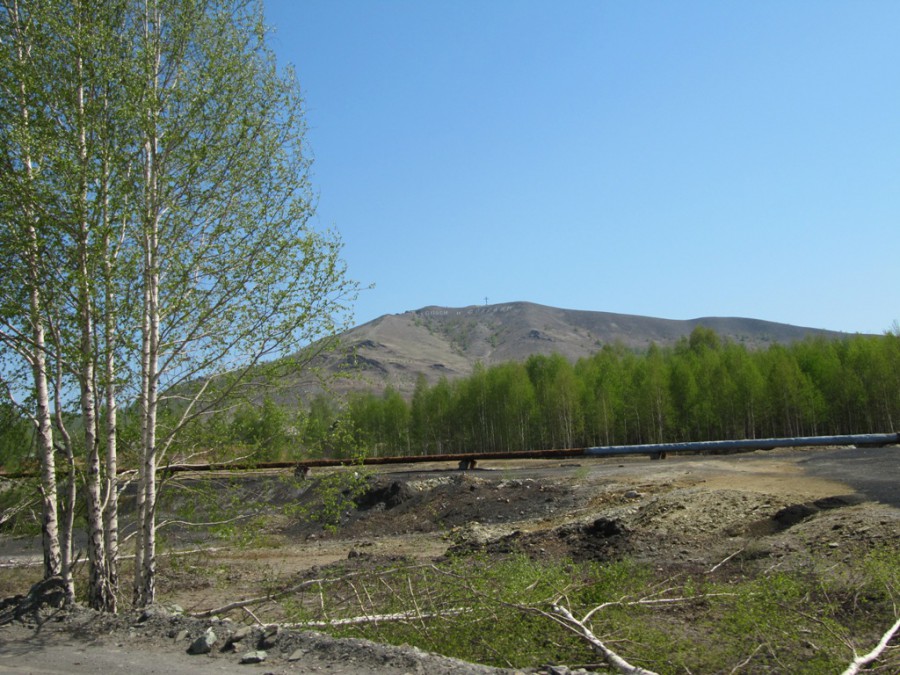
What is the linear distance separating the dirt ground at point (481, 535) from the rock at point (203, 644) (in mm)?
99

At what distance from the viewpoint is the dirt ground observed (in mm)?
6207

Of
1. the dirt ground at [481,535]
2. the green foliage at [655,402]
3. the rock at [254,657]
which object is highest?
the green foliage at [655,402]

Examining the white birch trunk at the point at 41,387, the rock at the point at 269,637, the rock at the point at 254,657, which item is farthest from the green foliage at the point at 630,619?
the white birch trunk at the point at 41,387

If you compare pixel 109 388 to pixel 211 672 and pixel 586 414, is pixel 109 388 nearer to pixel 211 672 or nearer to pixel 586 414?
pixel 211 672

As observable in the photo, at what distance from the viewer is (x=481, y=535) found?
15539 millimetres

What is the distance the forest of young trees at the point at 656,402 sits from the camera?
5041 cm

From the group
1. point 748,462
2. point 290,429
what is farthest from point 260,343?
point 748,462

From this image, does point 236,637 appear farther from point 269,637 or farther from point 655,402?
point 655,402

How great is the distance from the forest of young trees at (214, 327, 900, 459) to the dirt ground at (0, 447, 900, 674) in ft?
82.2

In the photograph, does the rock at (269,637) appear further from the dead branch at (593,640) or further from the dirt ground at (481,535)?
the dead branch at (593,640)

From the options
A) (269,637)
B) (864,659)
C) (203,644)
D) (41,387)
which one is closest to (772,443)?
(864,659)

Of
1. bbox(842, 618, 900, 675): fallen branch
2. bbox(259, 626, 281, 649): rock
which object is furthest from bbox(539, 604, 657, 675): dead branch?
bbox(259, 626, 281, 649): rock

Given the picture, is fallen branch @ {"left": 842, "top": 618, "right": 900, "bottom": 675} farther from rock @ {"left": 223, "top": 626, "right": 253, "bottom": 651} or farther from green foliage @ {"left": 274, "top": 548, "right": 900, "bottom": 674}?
rock @ {"left": 223, "top": 626, "right": 253, "bottom": 651}

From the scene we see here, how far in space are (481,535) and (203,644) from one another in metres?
9.77
